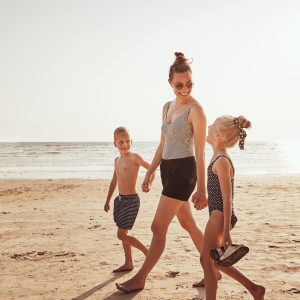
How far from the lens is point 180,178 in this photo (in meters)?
3.65

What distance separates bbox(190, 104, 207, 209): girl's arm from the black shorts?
0.52ft

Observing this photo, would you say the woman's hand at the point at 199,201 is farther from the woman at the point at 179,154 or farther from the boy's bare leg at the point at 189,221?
the boy's bare leg at the point at 189,221

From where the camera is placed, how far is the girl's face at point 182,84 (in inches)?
145

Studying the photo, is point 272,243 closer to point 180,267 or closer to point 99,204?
point 180,267

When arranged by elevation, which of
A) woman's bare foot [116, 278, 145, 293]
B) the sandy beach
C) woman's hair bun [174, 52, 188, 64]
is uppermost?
woman's hair bun [174, 52, 188, 64]

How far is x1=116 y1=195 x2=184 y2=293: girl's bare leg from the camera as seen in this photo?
12.1ft

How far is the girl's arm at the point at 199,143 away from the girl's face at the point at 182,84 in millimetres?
175

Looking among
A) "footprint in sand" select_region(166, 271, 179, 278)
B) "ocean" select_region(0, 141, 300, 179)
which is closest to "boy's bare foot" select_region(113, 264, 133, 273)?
"footprint in sand" select_region(166, 271, 179, 278)

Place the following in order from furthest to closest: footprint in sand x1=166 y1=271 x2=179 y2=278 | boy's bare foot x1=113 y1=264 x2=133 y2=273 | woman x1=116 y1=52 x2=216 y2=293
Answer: boy's bare foot x1=113 y1=264 x2=133 y2=273 < footprint in sand x1=166 y1=271 x2=179 y2=278 < woman x1=116 y1=52 x2=216 y2=293

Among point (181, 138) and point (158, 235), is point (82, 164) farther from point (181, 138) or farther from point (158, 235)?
point (181, 138)

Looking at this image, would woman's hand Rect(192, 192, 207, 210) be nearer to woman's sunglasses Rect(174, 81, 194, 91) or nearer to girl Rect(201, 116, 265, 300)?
girl Rect(201, 116, 265, 300)

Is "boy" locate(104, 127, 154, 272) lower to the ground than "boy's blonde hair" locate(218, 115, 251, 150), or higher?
lower

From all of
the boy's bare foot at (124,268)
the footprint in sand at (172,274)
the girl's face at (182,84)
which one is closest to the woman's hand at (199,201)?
the girl's face at (182,84)

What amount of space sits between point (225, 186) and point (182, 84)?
3.68 feet
